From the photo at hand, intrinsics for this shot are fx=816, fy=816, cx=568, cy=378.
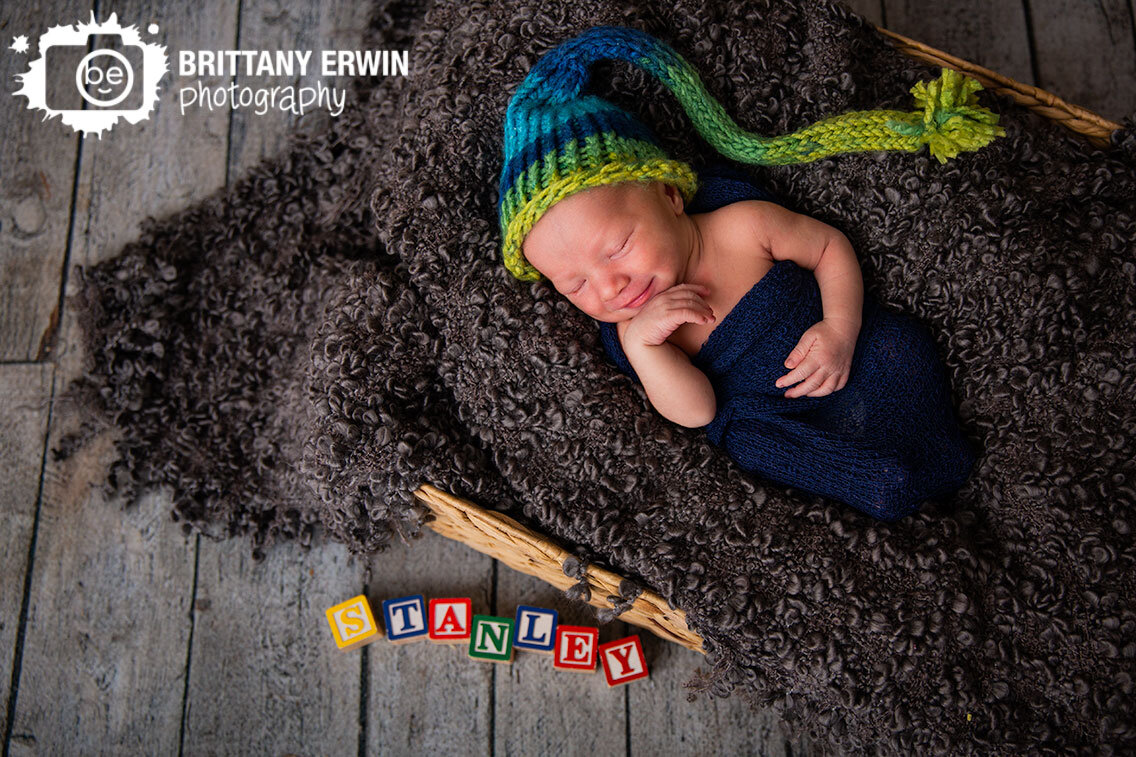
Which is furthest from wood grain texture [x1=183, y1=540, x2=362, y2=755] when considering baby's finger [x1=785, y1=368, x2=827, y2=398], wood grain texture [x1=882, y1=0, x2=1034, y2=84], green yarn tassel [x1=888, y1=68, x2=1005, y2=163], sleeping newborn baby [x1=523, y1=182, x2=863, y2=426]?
wood grain texture [x1=882, y1=0, x2=1034, y2=84]

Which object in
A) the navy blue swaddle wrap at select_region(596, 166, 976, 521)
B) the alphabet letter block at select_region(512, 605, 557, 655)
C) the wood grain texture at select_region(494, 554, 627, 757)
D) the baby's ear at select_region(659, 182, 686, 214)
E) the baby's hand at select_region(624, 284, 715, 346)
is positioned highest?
the baby's ear at select_region(659, 182, 686, 214)

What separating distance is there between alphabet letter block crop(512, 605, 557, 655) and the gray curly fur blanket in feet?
0.65

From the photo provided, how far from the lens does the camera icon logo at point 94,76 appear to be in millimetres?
1668

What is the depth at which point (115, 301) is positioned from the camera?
1.50 m

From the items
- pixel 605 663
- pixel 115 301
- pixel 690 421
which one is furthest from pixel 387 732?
pixel 115 301

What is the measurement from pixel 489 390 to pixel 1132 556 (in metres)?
0.89

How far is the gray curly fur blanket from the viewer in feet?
3.48

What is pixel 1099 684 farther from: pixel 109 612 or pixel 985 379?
pixel 109 612

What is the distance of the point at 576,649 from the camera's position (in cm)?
134

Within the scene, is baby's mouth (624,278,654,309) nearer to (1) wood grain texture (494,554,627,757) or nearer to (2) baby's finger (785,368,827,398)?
(2) baby's finger (785,368,827,398)

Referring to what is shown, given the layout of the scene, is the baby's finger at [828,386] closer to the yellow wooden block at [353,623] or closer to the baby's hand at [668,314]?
the baby's hand at [668,314]

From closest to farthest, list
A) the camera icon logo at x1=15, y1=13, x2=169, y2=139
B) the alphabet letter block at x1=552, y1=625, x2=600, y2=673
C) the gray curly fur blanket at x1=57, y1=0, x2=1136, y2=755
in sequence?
the gray curly fur blanket at x1=57, y1=0, x2=1136, y2=755, the alphabet letter block at x1=552, y1=625, x2=600, y2=673, the camera icon logo at x1=15, y1=13, x2=169, y2=139

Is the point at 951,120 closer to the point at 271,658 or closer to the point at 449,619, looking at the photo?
the point at 449,619

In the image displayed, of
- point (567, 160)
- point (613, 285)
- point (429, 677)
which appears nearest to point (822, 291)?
point (613, 285)
